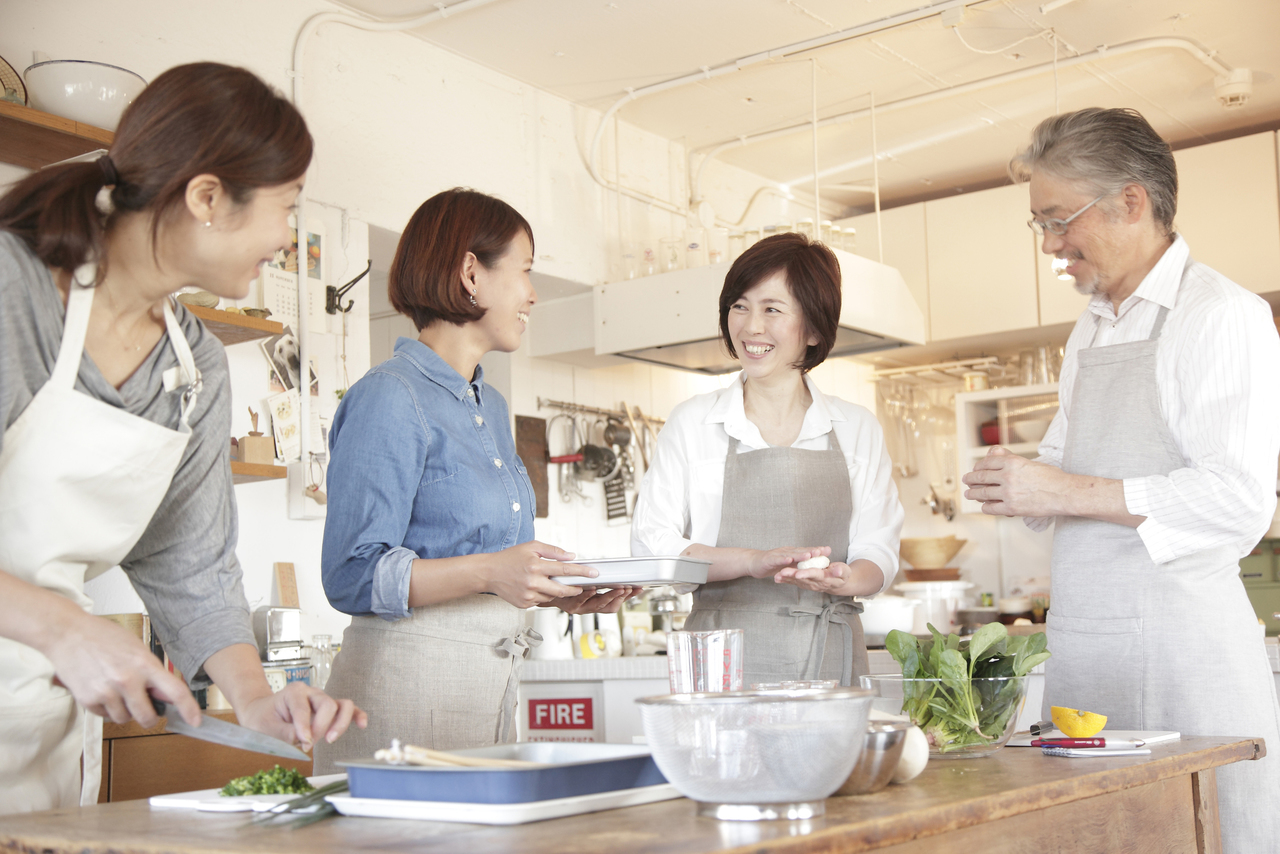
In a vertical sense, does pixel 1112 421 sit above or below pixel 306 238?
below

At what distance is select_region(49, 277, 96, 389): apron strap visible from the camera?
1199 millimetres

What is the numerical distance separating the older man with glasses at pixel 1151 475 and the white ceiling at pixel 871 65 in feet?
7.10

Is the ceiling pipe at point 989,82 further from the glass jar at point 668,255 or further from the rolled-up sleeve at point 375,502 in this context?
the rolled-up sleeve at point 375,502

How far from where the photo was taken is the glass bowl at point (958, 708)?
1.29 m

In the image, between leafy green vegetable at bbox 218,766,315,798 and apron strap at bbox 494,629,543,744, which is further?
apron strap at bbox 494,629,543,744

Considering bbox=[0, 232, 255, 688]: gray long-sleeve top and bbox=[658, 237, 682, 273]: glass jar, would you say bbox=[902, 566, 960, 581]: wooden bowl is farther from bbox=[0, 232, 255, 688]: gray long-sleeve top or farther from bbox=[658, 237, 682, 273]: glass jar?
bbox=[0, 232, 255, 688]: gray long-sleeve top

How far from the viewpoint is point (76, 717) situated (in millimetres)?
1306

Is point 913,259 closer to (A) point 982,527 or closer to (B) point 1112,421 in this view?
(A) point 982,527

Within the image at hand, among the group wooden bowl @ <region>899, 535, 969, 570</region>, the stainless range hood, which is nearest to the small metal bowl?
the stainless range hood

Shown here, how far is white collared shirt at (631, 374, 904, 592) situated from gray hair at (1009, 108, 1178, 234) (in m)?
0.54

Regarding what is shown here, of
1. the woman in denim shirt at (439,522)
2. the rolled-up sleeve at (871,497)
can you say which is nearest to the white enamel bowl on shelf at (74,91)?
the woman in denim shirt at (439,522)

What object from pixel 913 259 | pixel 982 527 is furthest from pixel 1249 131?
pixel 982 527

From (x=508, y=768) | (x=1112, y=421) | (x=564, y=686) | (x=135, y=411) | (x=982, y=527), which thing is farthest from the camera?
(x=982, y=527)

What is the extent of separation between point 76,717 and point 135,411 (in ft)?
1.13
